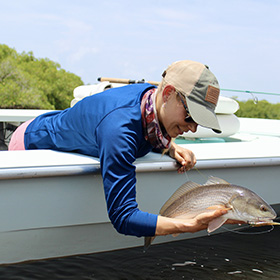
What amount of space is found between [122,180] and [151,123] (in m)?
0.30

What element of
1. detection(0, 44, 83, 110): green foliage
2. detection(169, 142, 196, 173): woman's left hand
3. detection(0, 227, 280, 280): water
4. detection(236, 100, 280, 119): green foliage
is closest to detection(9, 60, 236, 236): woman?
detection(169, 142, 196, 173): woman's left hand

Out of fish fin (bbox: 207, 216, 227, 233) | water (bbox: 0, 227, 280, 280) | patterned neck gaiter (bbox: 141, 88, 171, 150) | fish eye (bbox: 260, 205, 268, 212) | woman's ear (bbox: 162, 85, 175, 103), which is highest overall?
woman's ear (bbox: 162, 85, 175, 103)

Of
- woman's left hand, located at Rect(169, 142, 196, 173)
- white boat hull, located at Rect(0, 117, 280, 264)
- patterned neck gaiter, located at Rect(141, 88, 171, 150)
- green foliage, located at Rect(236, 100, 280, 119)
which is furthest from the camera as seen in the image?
green foliage, located at Rect(236, 100, 280, 119)

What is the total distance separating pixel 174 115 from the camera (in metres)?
1.95

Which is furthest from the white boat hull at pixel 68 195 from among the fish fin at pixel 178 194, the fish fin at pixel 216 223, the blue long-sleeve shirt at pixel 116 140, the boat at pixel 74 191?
the fish fin at pixel 216 223

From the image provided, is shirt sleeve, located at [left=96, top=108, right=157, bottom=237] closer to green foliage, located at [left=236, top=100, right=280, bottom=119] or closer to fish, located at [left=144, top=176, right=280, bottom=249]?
fish, located at [left=144, top=176, right=280, bottom=249]

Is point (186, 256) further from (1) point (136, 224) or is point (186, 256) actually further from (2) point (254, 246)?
(1) point (136, 224)

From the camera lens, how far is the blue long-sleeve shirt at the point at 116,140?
6.29 ft

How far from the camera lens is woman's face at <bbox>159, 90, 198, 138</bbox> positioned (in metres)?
1.94

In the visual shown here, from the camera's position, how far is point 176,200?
85.3 inches

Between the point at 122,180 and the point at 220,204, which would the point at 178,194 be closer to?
the point at 220,204

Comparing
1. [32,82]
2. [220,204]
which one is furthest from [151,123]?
[32,82]

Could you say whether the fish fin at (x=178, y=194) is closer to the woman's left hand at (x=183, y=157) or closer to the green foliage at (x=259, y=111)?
the woman's left hand at (x=183, y=157)

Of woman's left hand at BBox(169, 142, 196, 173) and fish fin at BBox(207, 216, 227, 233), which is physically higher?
woman's left hand at BBox(169, 142, 196, 173)
